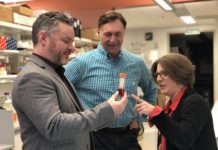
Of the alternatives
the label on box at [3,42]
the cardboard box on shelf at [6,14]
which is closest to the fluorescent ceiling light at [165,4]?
the cardboard box on shelf at [6,14]

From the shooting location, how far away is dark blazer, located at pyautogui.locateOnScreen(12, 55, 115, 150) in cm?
118

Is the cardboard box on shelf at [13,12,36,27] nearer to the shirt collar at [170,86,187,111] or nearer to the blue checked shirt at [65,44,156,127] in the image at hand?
the blue checked shirt at [65,44,156,127]

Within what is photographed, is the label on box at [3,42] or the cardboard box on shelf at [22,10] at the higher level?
the cardboard box on shelf at [22,10]

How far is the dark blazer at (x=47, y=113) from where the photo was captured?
118cm

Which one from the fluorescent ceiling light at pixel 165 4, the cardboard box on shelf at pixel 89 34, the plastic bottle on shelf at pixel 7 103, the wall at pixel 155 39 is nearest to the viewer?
the plastic bottle on shelf at pixel 7 103

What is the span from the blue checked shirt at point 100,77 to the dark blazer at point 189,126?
1.45 feet

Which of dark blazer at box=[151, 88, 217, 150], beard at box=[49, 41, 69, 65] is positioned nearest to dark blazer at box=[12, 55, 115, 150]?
beard at box=[49, 41, 69, 65]

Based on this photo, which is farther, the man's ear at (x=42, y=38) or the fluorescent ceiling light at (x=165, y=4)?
the fluorescent ceiling light at (x=165, y=4)

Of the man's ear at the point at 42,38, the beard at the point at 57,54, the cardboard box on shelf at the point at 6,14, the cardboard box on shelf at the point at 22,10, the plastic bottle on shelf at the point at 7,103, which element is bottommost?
the plastic bottle on shelf at the point at 7,103

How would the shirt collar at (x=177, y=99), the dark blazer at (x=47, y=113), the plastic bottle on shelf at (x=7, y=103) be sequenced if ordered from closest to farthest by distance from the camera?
the dark blazer at (x=47, y=113) < the shirt collar at (x=177, y=99) < the plastic bottle on shelf at (x=7, y=103)

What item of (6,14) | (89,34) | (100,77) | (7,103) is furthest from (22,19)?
(100,77)

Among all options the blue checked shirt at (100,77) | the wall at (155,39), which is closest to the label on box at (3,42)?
the blue checked shirt at (100,77)

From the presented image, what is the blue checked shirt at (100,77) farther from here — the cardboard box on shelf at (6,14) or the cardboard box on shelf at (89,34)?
the cardboard box on shelf at (89,34)

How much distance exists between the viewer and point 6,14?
147 inches
